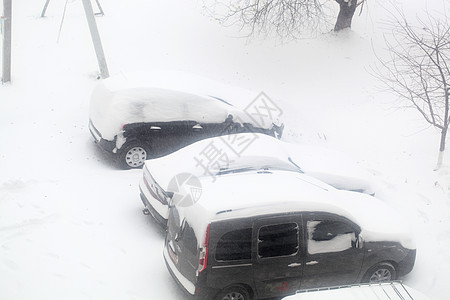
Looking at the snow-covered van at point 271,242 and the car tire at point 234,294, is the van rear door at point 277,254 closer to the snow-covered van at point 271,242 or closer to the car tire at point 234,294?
the snow-covered van at point 271,242

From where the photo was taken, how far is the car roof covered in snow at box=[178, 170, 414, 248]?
5.20 meters

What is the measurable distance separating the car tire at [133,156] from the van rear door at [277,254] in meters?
4.01

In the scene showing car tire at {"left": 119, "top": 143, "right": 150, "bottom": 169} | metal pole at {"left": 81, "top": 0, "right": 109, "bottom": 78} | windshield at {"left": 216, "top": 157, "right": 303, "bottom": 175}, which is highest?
metal pole at {"left": 81, "top": 0, "right": 109, "bottom": 78}

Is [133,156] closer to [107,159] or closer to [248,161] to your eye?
[107,159]

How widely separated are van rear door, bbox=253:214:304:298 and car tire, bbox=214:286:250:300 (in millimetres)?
156

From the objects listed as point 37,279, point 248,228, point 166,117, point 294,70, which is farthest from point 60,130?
point 294,70

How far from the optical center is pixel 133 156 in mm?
8633

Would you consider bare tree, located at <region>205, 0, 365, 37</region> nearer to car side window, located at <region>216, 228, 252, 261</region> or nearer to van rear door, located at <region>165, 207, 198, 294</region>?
van rear door, located at <region>165, 207, 198, 294</region>

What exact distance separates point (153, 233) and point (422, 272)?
158 inches

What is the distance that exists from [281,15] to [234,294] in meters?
10.6

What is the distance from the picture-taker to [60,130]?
9883 millimetres

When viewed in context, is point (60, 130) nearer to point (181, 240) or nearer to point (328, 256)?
point (181, 240)

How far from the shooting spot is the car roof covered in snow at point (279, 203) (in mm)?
5199

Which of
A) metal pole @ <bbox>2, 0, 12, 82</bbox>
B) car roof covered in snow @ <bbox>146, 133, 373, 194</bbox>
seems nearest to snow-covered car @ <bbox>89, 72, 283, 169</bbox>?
car roof covered in snow @ <bbox>146, 133, 373, 194</bbox>
